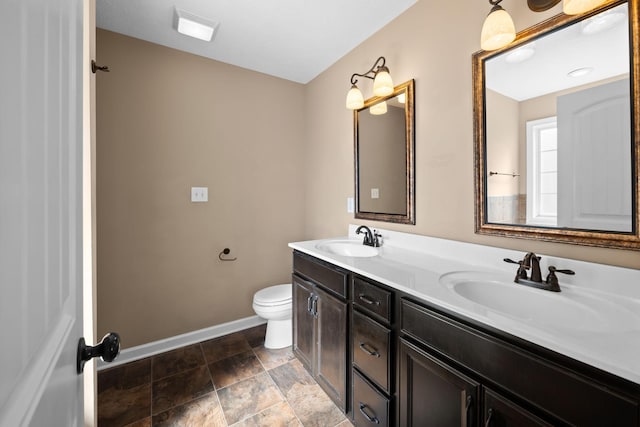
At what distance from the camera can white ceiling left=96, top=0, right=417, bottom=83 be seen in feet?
5.61

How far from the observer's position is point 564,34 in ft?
3.66

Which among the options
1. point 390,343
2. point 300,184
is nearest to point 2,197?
point 390,343

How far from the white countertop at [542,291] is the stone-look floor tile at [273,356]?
901 mm

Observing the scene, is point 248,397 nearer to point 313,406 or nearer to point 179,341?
point 313,406

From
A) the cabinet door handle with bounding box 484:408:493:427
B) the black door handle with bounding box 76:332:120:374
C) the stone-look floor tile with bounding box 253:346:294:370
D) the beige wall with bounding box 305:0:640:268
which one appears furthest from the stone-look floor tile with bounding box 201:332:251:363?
the cabinet door handle with bounding box 484:408:493:427

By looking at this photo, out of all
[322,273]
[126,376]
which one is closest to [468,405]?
[322,273]

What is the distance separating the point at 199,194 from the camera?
2293 millimetres

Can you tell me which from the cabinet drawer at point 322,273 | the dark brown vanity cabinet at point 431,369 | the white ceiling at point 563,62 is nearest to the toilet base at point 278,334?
the dark brown vanity cabinet at point 431,369

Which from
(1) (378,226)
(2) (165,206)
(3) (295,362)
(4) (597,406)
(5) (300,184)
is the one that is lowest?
(3) (295,362)

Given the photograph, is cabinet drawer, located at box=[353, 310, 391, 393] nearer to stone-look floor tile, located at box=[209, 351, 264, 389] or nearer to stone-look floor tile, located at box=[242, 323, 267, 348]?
stone-look floor tile, located at box=[209, 351, 264, 389]

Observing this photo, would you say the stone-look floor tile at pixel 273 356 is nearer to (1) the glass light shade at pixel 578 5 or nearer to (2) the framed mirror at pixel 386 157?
(2) the framed mirror at pixel 386 157

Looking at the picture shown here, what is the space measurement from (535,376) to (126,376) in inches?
92.2

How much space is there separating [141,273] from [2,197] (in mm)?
2193

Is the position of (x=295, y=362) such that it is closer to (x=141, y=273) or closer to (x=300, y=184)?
(x=141, y=273)
